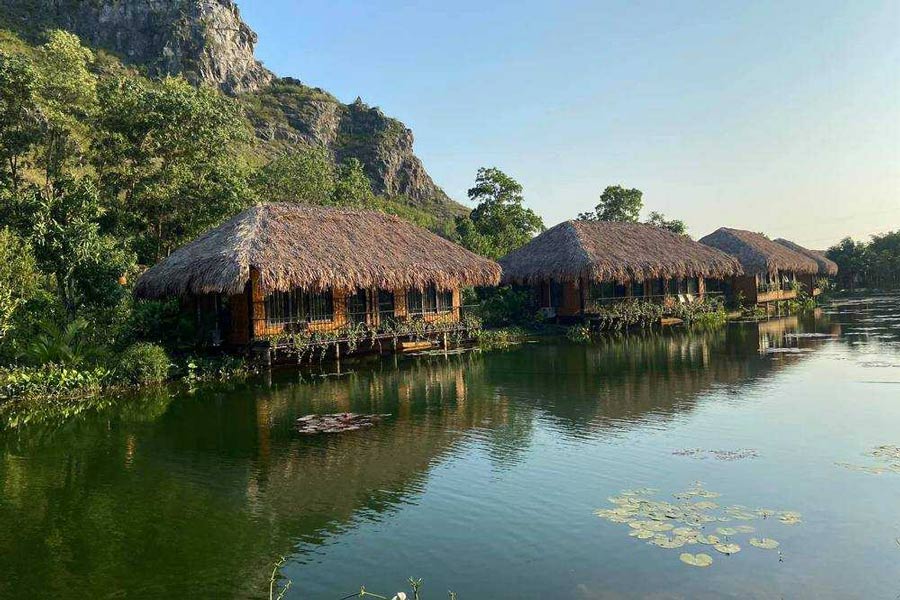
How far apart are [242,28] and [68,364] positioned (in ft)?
271

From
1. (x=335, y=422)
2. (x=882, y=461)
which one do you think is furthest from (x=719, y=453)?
(x=335, y=422)

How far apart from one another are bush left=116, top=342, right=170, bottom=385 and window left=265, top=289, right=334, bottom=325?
11.2 feet

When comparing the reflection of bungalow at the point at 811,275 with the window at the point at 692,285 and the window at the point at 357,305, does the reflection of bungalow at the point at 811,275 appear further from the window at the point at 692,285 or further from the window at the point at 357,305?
the window at the point at 357,305

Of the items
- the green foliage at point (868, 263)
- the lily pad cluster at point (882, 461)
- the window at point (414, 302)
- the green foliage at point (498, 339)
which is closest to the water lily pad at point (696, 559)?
the lily pad cluster at point (882, 461)

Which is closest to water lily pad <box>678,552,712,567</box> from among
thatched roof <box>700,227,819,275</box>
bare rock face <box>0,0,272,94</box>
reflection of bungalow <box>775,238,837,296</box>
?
thatched roof <box>700,227,819,275</box>

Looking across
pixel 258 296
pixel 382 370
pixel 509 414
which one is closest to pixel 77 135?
pixel 258 296

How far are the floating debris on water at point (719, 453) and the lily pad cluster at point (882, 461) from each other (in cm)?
105

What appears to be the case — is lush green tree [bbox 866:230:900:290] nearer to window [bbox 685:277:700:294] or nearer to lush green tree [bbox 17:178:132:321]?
window [bbox 685:277:700:294]

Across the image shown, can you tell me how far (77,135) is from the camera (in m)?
22.7

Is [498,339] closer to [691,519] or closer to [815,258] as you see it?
[691,519]

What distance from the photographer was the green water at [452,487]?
5641 mm

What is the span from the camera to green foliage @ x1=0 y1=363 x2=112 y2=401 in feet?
43.9

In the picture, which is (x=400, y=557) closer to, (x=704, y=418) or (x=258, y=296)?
(x=704, y=418)

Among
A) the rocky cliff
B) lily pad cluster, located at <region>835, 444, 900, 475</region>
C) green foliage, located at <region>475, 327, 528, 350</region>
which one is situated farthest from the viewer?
the rocky cliff
